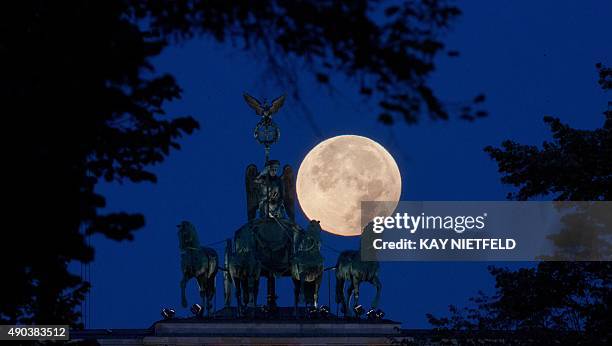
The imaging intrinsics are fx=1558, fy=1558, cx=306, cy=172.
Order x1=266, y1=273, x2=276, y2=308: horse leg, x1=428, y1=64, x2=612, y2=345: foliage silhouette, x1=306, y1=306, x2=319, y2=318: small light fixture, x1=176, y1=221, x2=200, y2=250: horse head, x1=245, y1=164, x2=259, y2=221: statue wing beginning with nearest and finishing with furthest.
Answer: x1=428, y1=64, x2=612, y2=345: foliage silhouette → x1=176, y1=221, x2=200, y2=250: horse head → x1=306, y1=306, x2=319, y2=318: small light fixture → x1=245, y1=164, x2=259, y2=221: statue wing → x1=266, y1=273, x2=276, y2=308: horse leg

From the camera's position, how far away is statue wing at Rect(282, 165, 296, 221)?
54.9 metres

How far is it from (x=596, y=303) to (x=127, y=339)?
3216cm

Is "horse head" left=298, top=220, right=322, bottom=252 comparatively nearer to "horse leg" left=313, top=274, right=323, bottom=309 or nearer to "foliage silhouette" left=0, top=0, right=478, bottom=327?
"horse leg" left=313, top=274, right=323, bottom=309

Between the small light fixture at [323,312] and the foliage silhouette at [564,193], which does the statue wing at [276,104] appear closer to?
the small light fixture at [323,312]

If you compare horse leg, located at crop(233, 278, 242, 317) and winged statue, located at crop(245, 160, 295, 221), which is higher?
winged statue, located at crop(245, 160, 295, 221)

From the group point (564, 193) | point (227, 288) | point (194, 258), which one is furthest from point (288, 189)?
point (564, 193)

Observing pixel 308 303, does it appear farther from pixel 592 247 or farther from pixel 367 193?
pixel 592 247

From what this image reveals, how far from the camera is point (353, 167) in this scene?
182 feet

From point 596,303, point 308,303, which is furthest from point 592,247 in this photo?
point 308,303

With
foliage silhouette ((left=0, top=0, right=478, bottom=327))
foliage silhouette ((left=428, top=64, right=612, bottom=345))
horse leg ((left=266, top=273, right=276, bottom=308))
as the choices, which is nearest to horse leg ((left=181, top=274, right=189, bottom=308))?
horse leg ((left=266, top=273, right=276, bottom=308))

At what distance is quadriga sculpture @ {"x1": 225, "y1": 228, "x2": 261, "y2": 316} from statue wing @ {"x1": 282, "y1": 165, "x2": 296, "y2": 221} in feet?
6.48

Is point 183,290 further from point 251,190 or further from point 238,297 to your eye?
point 251,190

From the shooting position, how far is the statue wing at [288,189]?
54938mm

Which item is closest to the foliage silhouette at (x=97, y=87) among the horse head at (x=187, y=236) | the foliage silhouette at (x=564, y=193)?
the foliage silhouette at (x=564, y=193)
